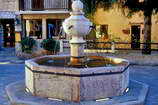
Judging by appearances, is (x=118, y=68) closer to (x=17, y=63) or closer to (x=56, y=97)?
(x=56, y=97)

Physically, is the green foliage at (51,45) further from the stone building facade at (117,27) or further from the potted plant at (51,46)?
the stone building facade at (117,27)

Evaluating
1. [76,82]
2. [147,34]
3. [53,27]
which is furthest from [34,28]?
[76,82]

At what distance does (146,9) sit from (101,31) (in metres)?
7.40

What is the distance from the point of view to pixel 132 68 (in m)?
14.2

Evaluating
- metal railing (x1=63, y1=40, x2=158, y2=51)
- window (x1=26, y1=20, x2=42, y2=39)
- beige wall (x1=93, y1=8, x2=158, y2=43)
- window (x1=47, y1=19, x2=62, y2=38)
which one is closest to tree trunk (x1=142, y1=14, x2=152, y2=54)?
metal railing (x1=63, y1=40, x2=158, y2=51)

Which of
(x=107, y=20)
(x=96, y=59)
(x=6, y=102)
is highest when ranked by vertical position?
(x=107, y=20)

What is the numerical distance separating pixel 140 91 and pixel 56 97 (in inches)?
90.1

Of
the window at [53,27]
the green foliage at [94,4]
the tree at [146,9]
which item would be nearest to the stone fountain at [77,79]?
the tree at [146,9]

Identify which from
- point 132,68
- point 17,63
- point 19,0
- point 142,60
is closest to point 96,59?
point 132,68

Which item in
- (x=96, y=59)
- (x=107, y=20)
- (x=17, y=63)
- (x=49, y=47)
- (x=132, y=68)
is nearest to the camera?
(x=96, y=59)

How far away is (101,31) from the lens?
2336cm

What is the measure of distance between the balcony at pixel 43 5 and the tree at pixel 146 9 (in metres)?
7.48

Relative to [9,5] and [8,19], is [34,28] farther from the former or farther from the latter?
[9,5]

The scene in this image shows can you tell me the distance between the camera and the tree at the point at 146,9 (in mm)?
16125
